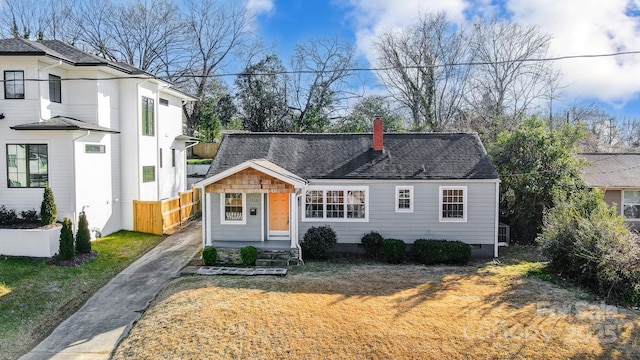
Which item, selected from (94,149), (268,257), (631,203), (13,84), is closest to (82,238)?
(94,149)

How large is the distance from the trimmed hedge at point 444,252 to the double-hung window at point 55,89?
1673 cm

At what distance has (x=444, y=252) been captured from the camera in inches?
637

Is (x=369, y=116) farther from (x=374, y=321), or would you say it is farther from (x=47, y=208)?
(x=374, y=321)

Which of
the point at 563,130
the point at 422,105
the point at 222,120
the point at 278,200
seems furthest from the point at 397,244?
the point at 222,120

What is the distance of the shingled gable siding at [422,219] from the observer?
17062 millimetres

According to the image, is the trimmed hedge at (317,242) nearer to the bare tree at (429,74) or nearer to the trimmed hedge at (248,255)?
the trimmed hedge at (248,255)

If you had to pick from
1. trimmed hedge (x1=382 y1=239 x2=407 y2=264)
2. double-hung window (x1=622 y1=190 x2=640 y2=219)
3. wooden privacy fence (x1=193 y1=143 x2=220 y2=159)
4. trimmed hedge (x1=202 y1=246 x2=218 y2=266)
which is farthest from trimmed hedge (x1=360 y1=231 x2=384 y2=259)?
wooden privacy fence (x1=193 y1=143 x2=220 y2=159)

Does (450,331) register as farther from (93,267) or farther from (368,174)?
(93,267)

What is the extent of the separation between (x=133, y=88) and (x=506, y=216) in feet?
65.4

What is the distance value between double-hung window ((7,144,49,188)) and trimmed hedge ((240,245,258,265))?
30.2 ft

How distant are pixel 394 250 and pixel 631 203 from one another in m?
14.1

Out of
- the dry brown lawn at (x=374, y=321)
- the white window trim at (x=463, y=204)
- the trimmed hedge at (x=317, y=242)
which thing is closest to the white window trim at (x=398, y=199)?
the white window trim at (x=463, y=204)

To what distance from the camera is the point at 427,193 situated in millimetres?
17078

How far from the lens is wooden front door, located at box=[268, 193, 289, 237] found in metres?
17.1
